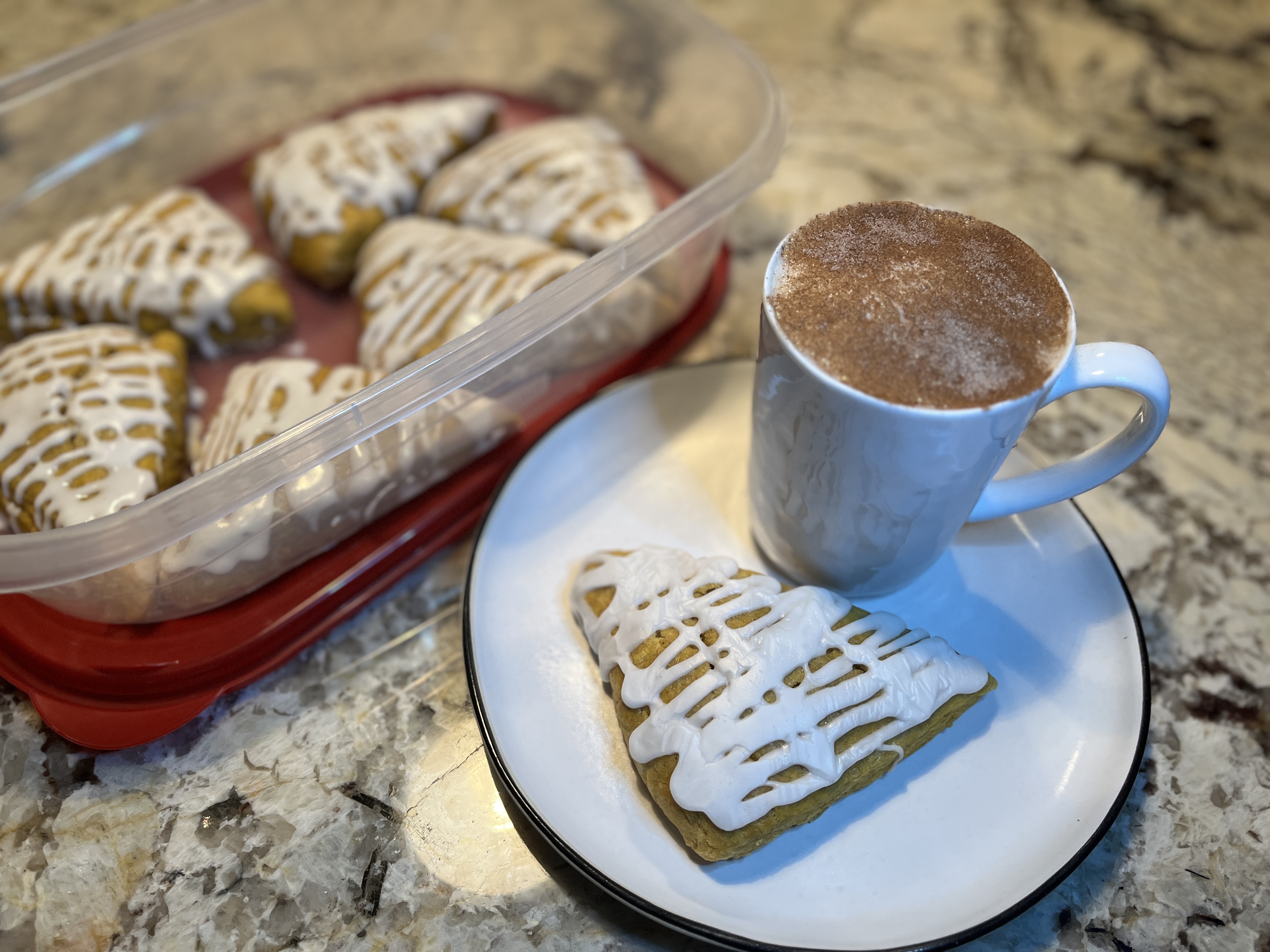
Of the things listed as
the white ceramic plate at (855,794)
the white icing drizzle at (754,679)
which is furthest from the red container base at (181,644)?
the white icing drizzle at (754,679)

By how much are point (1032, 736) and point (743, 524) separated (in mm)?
319

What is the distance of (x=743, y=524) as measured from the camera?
35.4 inches

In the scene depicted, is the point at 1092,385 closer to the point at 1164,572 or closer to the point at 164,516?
the point at 1164,572

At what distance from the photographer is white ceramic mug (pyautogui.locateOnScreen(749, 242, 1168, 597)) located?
620 mm

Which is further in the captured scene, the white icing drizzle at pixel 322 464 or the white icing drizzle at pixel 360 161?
the white icing drizzle at pixel 360 161

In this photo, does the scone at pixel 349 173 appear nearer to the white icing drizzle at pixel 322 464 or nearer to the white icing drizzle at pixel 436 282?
the white icing drizzle at pixel 436 282

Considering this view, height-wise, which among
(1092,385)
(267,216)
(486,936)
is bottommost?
(486,936)

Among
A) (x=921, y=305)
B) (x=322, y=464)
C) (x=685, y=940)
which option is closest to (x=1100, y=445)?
(x=921, y=305)

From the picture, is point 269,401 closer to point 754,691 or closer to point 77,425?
point 77,425

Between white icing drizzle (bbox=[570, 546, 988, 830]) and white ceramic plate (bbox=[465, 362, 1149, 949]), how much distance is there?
0.15ft

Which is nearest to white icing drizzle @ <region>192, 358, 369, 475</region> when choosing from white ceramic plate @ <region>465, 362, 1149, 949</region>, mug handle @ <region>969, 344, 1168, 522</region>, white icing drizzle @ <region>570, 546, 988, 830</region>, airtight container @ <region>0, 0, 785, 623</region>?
airtight container @ <region>0, 0, 785, 623</region>

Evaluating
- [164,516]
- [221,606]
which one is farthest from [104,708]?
[164,516]

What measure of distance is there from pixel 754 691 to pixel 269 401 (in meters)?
0.60

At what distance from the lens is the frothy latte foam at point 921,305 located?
24.4 inches
